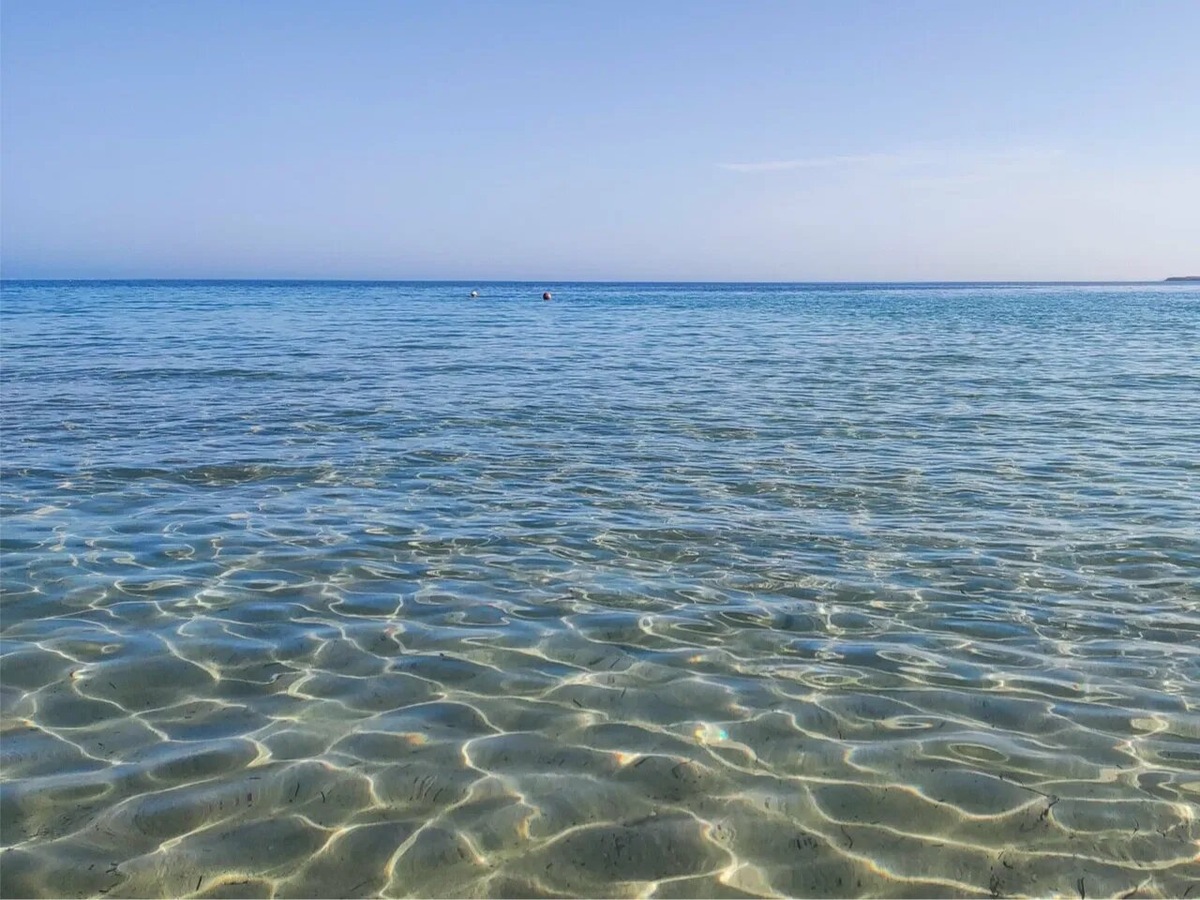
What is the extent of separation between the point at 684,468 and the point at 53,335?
88.8ft

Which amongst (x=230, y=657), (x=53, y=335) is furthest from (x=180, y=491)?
(x=53, y=335)

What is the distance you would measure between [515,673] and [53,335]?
30471mm

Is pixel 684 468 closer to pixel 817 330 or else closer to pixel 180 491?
pixel 180 491

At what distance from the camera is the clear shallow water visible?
3.64 metres

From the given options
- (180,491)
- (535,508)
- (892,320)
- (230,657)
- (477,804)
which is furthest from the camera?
(892,320)

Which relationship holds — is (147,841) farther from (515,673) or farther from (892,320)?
(892,320)

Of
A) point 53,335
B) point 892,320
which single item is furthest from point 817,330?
point 53,335

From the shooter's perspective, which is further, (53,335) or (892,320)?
(892,320)

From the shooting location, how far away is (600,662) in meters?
5.30

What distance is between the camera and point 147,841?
366cm

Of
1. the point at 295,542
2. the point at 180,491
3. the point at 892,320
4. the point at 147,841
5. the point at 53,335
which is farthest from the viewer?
the point at 892,320

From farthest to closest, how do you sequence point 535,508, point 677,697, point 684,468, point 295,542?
1. point 684,468
2. point 535,508
3. point 295,542
4. point 677,697

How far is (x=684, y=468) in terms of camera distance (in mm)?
10406

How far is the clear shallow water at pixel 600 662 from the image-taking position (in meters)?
3.64
